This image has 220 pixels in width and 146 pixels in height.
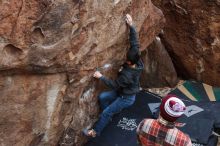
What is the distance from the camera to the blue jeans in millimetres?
6859

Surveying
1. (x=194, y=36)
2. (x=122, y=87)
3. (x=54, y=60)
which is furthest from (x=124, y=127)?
(x=194, y=36)

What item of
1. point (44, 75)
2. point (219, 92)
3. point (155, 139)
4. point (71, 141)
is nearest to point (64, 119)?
point (71, 141)

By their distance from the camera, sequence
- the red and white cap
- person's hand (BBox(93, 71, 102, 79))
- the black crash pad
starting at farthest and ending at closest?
the black crash pad → person's hand (BBox(93, 71, 102, 79)) → the red and white cap

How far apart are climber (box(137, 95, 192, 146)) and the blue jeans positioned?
1851 millimetres

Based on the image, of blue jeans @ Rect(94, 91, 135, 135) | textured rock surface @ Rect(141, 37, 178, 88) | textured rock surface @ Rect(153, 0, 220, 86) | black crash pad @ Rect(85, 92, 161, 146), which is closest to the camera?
blue jeans @ Rect(94, 91, 135, 135)

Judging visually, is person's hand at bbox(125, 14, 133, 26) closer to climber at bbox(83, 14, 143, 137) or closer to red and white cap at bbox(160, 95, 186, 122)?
climber at bbox(83, 14, 143, 137)

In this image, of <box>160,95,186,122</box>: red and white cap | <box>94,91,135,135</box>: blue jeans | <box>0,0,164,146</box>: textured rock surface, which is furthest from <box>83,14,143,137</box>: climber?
<box>160,95,186,122</box>: red and white cap

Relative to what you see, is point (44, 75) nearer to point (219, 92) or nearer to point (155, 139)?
point (155, 139)

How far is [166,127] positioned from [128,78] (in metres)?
1.88

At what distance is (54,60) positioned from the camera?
Result: 18.9ft

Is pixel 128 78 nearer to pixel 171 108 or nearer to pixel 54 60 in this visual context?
pixel 54 60

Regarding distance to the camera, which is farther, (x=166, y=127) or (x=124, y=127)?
(x=124, y=127)

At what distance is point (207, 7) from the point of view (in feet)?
28.1

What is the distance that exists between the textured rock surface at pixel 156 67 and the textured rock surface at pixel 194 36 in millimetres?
335
